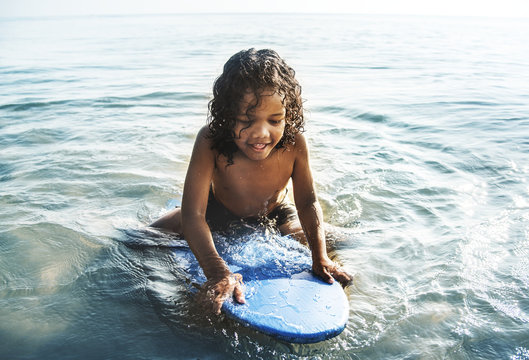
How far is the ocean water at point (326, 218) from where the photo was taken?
2.14m

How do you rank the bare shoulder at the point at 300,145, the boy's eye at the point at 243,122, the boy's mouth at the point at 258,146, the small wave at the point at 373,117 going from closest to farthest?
1. the boy's eye at the point at 243,122
2. the boy's mouth at the point at 258,146
3. the bare shoulder at the point at 300,145
4. the small wave at the point at 373,117

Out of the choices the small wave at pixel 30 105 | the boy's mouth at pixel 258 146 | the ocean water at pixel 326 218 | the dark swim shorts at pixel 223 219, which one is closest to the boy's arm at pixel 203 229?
the ocean water at pixel 326 218

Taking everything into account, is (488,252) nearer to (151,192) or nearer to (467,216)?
(467,216)

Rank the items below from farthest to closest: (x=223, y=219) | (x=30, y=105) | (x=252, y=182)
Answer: (x=30, y=105)
(x=223, y=219)
(x=252, y=182)

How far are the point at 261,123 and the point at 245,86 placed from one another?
7.7 inches

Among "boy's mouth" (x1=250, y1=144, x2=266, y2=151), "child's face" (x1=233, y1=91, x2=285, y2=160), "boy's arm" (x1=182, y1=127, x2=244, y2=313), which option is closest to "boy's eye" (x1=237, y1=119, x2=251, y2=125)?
"child's face" (x1=233, y1=91, x2=285, y2=160)

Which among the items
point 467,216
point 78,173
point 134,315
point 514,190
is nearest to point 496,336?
point 467,216

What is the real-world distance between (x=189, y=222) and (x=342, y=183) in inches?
79.6

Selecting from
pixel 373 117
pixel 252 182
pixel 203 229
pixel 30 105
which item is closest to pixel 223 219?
pixel 252 182

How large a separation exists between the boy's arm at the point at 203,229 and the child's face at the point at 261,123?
0.67 ft

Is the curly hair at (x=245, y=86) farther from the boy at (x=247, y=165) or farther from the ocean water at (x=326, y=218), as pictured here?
the ocean water at (x=326, y=218)

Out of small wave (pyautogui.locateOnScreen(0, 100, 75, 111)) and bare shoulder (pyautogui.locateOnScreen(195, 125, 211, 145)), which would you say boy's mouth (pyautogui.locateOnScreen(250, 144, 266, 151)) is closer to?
bare shoulder (pyautogui.locateOnScreen(195, 125, 211, 145))

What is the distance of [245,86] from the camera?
7.50 ft

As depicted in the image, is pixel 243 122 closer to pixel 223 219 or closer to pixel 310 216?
pixel 310 216
